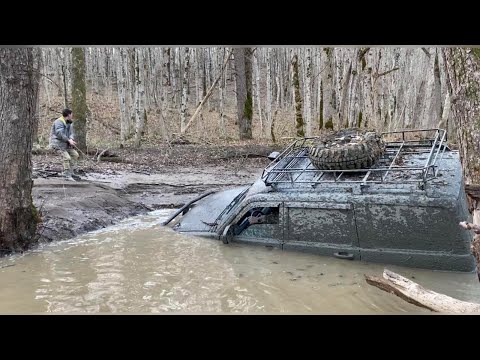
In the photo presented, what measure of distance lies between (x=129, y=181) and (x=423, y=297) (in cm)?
996

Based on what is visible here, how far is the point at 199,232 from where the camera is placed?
8000 mm

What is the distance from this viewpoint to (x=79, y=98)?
1612cm

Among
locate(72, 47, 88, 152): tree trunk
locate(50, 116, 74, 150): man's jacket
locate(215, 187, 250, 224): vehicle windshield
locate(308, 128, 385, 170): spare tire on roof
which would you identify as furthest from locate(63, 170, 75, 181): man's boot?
locate(308, 128, 385, 170): spare tire on roof

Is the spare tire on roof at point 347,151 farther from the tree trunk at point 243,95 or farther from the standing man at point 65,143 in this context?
the tree trunk at point 243,95

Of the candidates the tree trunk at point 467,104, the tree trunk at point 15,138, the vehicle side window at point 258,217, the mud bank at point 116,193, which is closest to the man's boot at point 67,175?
the mud bank at point 116,193

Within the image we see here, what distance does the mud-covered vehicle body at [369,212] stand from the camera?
5.84 metres

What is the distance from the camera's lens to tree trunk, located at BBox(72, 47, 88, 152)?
1573 centimetres

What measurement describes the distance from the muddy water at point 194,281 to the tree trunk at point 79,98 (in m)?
8.64

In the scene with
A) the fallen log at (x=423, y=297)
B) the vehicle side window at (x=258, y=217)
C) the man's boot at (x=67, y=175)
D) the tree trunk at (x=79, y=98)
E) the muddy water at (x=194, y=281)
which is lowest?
the muddy water at (x=194, y=281)

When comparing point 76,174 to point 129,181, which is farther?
point 129,181

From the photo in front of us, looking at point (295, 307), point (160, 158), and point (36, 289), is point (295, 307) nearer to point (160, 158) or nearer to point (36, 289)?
point (36, 289)

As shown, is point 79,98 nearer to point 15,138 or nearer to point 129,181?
point 129,181

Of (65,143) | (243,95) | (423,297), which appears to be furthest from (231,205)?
(243,95)
